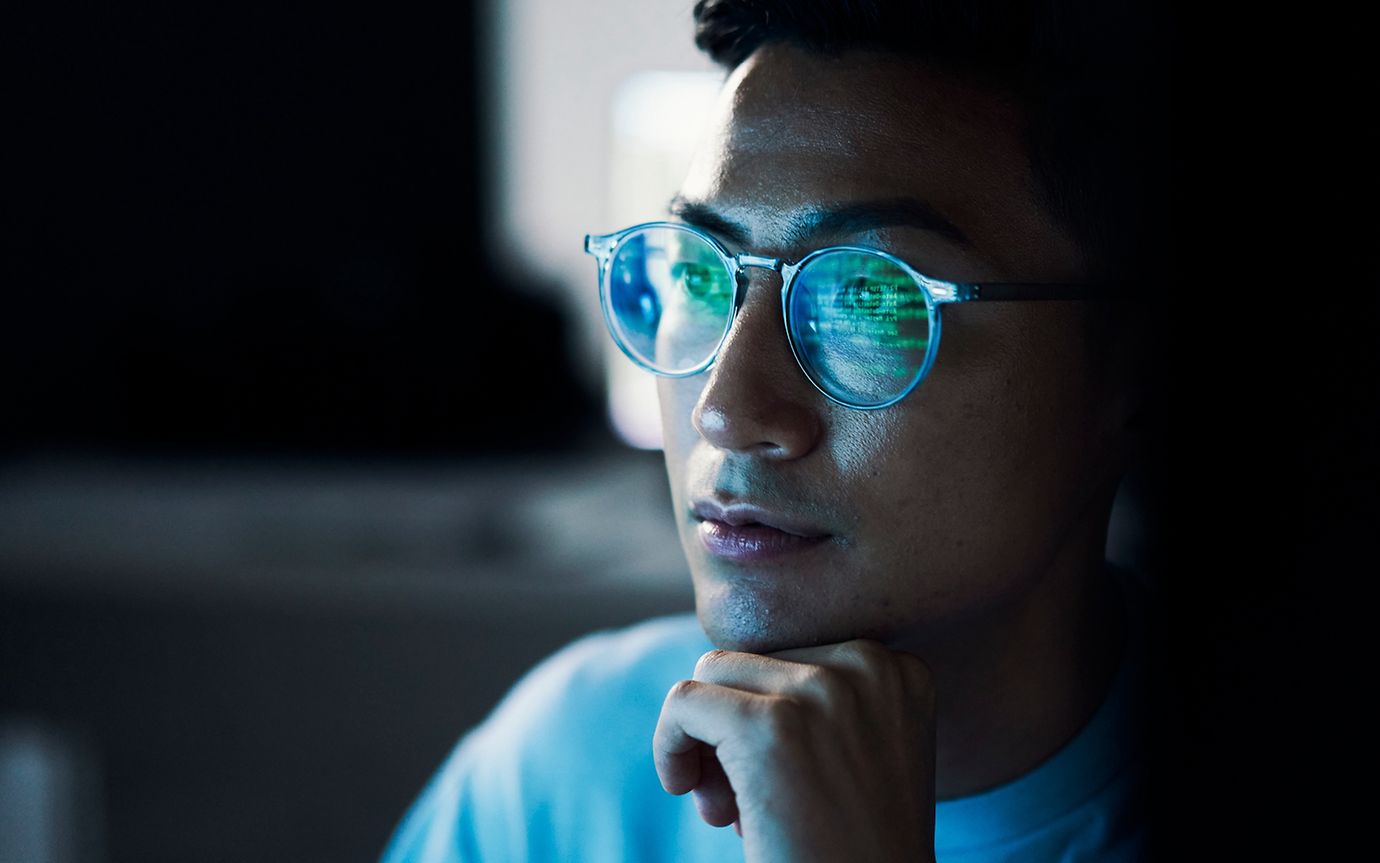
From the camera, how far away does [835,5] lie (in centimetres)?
94

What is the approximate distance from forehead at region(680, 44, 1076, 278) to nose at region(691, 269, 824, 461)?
0.05 metres

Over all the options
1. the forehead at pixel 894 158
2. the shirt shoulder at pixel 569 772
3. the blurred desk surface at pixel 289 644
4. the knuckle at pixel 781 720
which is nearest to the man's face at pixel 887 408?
the forehead at pixel 894 158

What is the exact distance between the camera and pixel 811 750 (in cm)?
83

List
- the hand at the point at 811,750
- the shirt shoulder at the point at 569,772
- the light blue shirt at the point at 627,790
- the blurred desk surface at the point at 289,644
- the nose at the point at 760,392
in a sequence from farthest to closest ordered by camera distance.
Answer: the blurred desk surface at the point at 289,644
the shirt shoulder at the point at 569,772
the light blue shirt at the point at 627,790
the nose at the point at 760,392
the hand at the point at 811,750

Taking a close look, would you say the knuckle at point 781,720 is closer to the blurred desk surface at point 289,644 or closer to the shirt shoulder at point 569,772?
the shirt shoulder at point 569,772

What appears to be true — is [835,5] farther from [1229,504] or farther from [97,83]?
[97,83]

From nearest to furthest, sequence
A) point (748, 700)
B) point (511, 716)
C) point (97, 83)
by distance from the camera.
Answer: point (748, 700)
point (511, 716)
point (97, 83)

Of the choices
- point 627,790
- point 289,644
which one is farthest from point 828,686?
point 289,644

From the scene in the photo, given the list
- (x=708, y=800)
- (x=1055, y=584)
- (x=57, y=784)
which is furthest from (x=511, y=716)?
(x=57, y=784)

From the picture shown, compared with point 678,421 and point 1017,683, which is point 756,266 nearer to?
point 678,421

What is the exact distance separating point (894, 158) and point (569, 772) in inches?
27.2

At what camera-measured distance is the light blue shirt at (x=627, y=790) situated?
1.02m

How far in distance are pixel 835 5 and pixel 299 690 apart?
209cm

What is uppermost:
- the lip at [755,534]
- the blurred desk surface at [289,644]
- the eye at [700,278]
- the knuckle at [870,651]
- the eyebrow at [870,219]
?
the eyebrow at [870,219]
